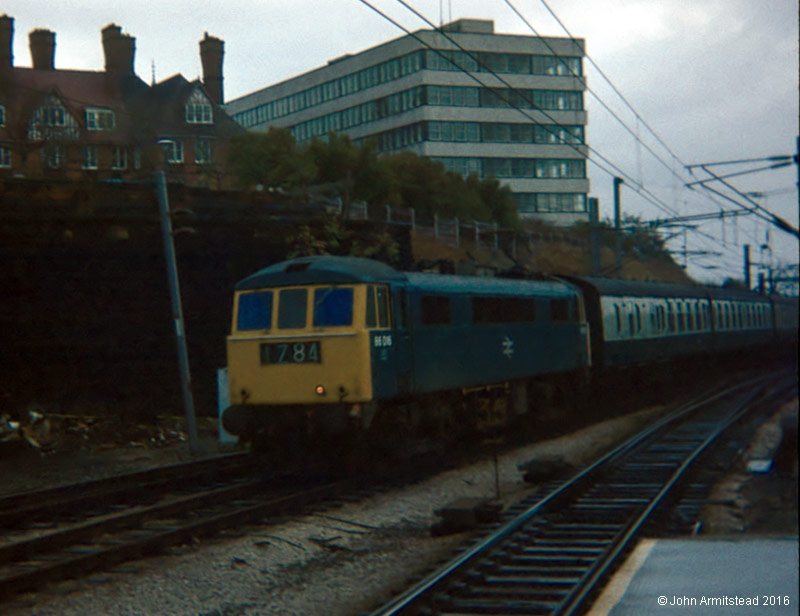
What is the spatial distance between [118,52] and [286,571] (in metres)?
11.3

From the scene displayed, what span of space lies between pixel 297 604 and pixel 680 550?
4079 millimetres

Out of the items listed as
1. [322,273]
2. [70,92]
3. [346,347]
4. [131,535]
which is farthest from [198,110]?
[131,535]

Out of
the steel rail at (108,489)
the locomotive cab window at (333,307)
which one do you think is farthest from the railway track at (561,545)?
the steel rail at (108,489)

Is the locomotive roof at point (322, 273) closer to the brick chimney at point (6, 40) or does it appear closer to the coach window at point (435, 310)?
the coach window at point (435, 310)

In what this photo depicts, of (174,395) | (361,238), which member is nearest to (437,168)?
(361,238)

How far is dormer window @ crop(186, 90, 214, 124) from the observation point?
716 inches

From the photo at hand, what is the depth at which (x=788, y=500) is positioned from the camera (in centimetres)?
1359

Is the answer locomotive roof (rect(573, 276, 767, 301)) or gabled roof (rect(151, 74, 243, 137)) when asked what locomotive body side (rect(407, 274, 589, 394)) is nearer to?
locomotive roof (rect(573, 276, 767, 301))

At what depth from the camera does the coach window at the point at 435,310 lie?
15523 millimetres

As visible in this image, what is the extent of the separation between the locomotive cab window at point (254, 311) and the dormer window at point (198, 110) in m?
5.23

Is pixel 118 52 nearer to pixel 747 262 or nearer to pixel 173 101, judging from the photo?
pixel 173 101

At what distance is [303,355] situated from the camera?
46.0ft

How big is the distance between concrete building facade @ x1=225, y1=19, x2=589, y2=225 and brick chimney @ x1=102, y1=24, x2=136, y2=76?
7.03 m

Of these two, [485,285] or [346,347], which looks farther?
[485,285]
